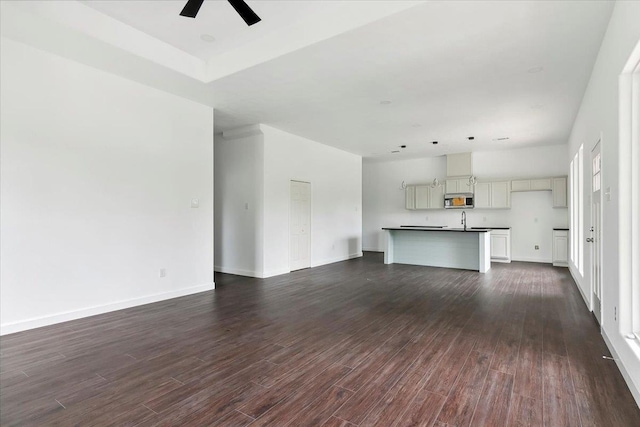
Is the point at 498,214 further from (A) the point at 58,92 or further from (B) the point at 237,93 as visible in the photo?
(A) the point at 58,92

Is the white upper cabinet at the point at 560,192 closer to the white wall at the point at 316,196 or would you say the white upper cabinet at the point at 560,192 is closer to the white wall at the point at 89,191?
the white wall at the point at 316,196

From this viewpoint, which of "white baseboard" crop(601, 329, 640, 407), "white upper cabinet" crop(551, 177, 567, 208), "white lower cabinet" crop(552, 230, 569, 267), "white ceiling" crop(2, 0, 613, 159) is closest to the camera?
"white baseboard" crop(601, 329, 640, 407)

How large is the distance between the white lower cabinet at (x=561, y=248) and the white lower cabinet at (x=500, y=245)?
37.5 inches

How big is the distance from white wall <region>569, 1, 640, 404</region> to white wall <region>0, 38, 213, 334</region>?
5.04 metres

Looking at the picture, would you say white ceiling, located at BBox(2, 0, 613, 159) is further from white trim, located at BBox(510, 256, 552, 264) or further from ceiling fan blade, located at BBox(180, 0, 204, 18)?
white trim, located at BBox(510, 256, 552, 264)

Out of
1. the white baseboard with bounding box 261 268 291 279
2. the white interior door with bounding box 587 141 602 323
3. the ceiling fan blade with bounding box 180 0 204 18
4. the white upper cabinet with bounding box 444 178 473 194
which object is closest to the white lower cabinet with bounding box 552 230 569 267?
the white upper cabinet with bounding box 444 178 473 194

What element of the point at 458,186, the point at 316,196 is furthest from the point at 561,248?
the point at 316,196

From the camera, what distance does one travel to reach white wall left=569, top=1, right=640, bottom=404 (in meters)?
2.31

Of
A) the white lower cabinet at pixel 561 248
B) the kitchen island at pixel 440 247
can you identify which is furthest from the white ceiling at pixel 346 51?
the white lower cabinet at pixel 561 248

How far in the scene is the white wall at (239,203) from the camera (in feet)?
21.6

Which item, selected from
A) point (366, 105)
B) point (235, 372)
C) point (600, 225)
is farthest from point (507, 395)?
point (366, 105)

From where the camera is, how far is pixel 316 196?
7996 mm

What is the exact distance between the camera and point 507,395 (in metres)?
2.25

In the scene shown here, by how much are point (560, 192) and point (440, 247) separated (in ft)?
10.9
